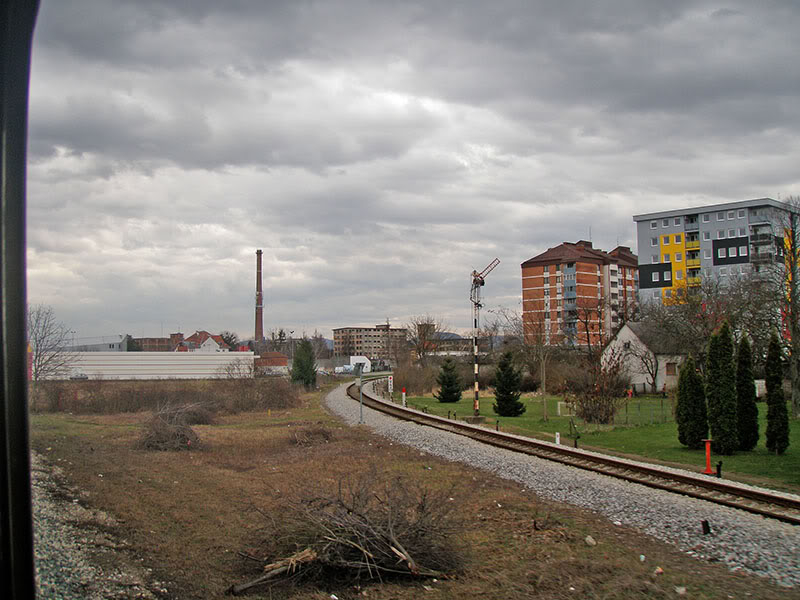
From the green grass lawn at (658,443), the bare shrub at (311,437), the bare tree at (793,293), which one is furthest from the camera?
the bare tree at (793,293)

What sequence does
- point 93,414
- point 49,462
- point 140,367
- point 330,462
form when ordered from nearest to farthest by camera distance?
1. point 49,462
2. point 330,462
3. point 93,414
4. point 140,367

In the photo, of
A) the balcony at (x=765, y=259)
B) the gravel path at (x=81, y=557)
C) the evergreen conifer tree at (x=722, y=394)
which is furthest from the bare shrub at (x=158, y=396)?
the balcony at (x=765, y=259)

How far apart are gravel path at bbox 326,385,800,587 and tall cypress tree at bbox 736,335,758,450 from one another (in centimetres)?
666

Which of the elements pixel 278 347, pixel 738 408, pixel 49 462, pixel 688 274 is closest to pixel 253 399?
pixel 49 462

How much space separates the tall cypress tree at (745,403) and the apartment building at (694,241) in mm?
63698

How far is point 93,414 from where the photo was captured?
1534 inches

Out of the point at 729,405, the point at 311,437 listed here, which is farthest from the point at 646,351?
the point at 311,437

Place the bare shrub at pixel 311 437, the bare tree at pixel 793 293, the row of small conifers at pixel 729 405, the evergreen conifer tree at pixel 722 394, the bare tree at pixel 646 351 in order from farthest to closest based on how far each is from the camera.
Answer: the bare tree at pixel 646 351
the bare tree at pixel 793 293
the bare shrub at pixel 311 437
the evergreen conifer tree at pixel 722 394
the row of small conifers at pixel 729 405

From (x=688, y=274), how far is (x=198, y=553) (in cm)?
8811

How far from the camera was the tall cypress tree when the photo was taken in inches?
780

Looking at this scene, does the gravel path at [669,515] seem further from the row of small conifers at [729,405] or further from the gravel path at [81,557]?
the gravel path at [81,557]

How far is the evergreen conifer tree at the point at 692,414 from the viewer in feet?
67.7

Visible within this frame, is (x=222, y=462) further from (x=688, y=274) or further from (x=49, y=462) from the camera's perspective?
(x=688, y=274)

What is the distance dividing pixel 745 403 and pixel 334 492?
13.6m
